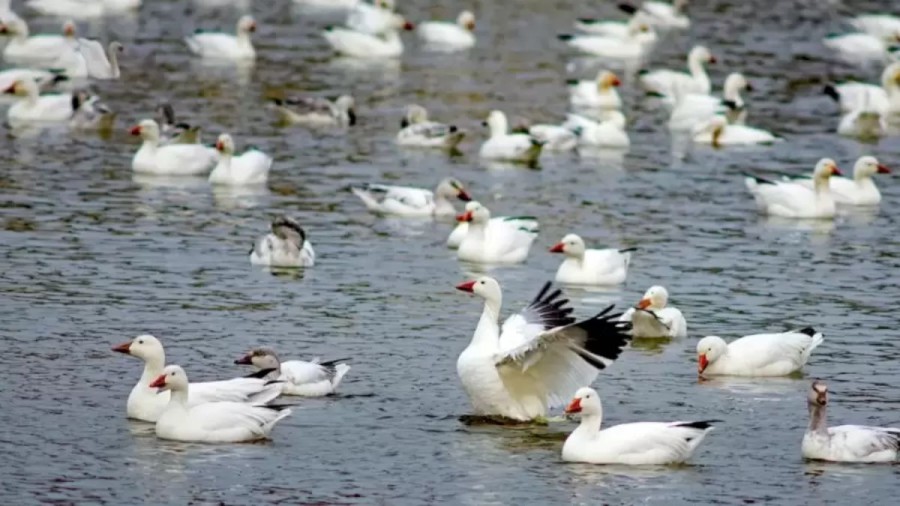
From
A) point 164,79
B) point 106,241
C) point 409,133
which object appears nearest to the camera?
point 106,241

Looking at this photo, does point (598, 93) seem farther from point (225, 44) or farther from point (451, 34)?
point (451, 34)

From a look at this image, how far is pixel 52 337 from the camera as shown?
16422mm

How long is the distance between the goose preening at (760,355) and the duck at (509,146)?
1170 cm

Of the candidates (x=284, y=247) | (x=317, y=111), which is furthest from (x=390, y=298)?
(x=317, y=111)

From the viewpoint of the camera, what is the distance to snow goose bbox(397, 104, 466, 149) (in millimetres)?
28453

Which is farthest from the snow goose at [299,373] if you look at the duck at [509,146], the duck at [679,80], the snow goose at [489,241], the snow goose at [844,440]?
the duck at [679,80]

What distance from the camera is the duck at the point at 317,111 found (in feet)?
98.7

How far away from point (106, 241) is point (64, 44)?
15814 millimetres

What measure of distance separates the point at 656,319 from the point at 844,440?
3966mm

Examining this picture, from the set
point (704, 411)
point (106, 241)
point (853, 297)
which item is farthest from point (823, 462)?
point (106, 241)

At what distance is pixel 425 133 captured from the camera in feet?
93.4

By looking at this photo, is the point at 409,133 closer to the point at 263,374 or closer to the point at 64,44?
the point at 64,44

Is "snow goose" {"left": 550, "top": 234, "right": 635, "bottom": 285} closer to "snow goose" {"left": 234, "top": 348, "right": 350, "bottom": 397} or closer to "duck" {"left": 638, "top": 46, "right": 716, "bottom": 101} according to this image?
"snow goose" {"left": 234, "top": 348, "right": 350, "bottom": 397}

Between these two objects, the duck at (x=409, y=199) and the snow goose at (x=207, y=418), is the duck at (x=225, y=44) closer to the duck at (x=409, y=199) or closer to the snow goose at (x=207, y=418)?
the duck at (x=409, y=199)
